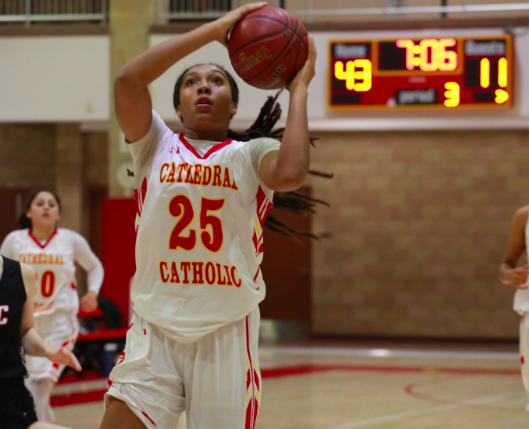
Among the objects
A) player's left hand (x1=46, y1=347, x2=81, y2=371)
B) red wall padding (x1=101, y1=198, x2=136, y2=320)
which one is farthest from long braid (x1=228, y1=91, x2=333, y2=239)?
red wall padding (x1=101, y1=198, x2=136, y2=320)

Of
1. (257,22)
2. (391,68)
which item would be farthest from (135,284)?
(391,68)

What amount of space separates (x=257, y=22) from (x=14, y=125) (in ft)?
38.0

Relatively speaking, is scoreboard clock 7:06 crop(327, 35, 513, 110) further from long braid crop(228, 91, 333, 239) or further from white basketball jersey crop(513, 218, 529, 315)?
long braid crop(228, 91, 333, 239)

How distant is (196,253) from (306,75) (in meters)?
0.64

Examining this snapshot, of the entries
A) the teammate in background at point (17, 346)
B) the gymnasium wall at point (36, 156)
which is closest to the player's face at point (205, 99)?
the teammate in background at point (17, 346)

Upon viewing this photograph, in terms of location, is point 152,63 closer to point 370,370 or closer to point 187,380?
point 187,380

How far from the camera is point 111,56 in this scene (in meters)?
10.1

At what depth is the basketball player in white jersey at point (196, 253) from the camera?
247 cm

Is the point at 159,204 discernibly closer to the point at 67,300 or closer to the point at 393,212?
the point at 67,300

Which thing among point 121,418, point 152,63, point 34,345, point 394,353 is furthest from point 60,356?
point 394,353

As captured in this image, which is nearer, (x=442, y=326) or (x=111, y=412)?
(x=111, y=412)

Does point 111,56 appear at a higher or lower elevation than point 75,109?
higher

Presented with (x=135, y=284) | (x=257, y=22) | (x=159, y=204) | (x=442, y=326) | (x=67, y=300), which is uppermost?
(x=257, y=22)

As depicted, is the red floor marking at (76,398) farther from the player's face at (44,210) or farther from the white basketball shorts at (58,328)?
the player's face at (44,210)
